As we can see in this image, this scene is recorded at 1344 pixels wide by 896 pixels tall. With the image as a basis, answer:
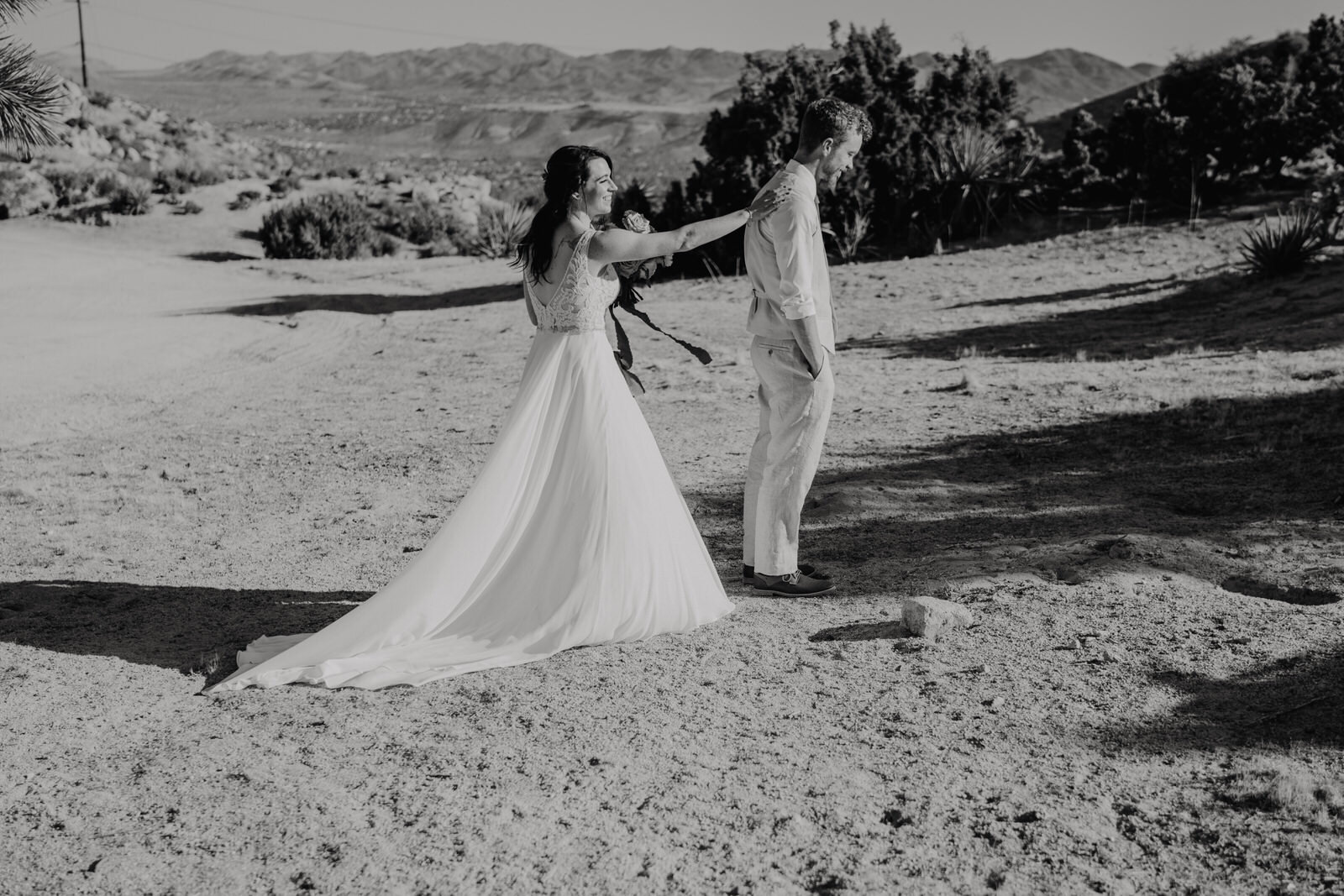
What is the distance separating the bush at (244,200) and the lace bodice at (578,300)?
25.6m

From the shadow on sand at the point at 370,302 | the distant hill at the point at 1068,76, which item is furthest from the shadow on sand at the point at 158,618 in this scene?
the distant hill at the point at 1068,76

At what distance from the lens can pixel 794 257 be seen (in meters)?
4.75

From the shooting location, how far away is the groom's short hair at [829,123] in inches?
188

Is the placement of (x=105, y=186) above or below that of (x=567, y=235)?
above

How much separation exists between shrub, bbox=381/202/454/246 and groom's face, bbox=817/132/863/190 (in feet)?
72.8

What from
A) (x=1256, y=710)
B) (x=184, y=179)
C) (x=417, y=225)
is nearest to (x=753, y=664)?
(x=1256, y=710)

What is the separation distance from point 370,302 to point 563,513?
42.9 feet

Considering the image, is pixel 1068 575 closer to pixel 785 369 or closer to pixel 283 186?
pixel 785 369

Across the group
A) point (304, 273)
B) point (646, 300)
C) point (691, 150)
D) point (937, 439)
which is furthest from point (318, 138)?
point (937, 439)

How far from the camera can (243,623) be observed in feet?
16.8

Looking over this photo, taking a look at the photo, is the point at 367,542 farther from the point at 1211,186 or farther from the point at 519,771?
the point at 1211,186

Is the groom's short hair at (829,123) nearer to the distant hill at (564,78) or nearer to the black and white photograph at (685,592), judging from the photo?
the black and white photograph at (685,592)

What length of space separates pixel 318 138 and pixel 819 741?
9620 cm

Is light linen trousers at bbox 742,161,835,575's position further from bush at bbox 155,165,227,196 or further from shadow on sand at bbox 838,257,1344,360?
bush at bbox 155,165,227,196
